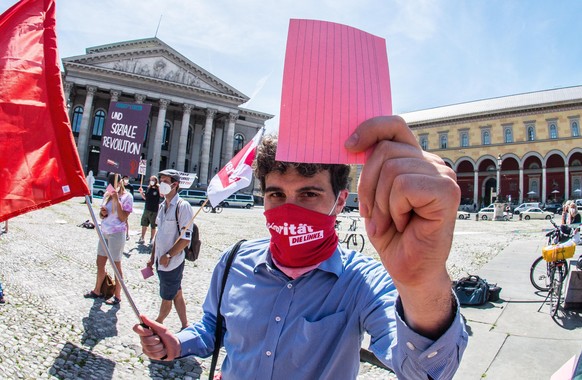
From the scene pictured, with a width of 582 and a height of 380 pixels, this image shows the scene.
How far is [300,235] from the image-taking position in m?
1.43

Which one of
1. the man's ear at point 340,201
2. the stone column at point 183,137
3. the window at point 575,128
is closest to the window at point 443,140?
the window at point 575,128

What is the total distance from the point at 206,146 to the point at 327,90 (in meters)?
45.5

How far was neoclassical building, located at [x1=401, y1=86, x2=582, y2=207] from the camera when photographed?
44125 mm

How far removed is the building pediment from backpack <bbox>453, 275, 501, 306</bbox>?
42595 millimetres

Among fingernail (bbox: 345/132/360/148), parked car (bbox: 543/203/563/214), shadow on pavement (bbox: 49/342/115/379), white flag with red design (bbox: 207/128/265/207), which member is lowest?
shadow on pavement (bbox: 49/342/115/379)

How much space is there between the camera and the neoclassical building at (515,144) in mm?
44125

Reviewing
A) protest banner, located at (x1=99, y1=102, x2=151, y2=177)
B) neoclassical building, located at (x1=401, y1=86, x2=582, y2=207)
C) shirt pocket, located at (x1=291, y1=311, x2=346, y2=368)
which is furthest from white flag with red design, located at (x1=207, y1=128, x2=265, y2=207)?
neoclassical building, located at (x1=401, y1=86, x2=582, y2=207)

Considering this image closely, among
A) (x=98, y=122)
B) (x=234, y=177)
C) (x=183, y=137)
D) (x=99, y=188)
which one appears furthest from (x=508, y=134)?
(x=234, y=177)

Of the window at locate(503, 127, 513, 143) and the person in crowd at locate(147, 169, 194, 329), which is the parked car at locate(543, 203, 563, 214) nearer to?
the window at locate(503, 127, 513, 143)

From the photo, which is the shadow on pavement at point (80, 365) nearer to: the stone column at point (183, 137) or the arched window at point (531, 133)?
the stone column at point (183, 137)

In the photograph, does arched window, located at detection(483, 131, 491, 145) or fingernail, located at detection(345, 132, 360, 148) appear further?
arched window, located at detection(483, 131, 491, 145)

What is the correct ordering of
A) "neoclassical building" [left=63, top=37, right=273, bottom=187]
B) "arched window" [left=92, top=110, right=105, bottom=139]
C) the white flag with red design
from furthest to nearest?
"arched window" [left=92, top=110, right=105, bottom=139] → "neoclassical building" [left=63, top=37, right=273, bottom=187] → the white flag with red design

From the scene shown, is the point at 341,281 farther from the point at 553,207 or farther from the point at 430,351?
the point at 553,207

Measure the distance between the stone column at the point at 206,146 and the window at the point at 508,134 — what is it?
39.1 meters
